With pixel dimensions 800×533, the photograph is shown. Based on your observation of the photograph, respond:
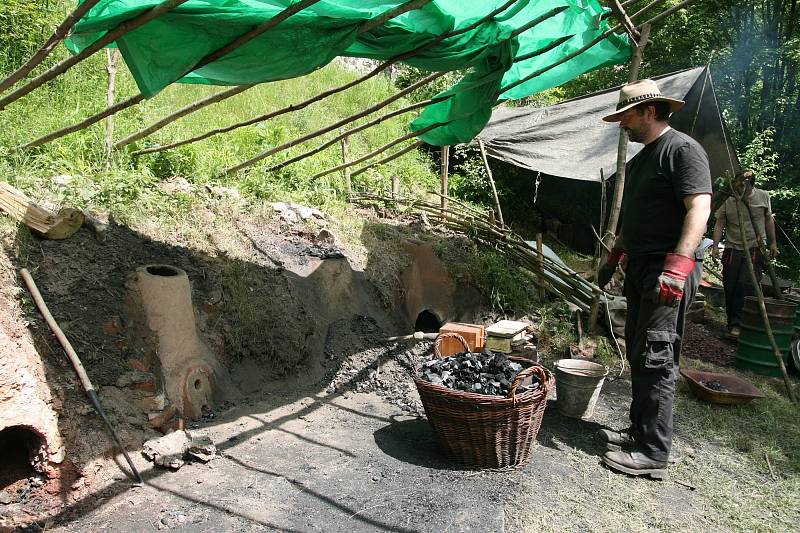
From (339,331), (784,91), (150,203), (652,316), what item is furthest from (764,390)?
(784,91)

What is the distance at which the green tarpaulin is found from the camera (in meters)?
3.35

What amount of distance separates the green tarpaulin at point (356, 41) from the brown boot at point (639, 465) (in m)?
3.09

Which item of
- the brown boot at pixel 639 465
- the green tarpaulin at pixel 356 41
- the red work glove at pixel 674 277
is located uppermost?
the green tarpaulin at pixel 356 41

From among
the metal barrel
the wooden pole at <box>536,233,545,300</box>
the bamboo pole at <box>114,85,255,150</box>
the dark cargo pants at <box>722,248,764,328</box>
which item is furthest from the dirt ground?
the dark cargo pants at <box>722,248,764,328</box>

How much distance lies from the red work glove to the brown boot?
3.41ft

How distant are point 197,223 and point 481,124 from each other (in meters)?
2.90

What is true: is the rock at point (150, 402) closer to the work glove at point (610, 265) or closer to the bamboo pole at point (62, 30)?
the bamboo pole at point (62, 30)

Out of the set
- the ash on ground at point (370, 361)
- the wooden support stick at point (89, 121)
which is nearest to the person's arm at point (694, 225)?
the ash on ground at point (370, 361)

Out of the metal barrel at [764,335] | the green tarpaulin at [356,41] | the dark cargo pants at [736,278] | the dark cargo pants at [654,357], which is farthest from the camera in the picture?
the dark cargo pants at [736,278]

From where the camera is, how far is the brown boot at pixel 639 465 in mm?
3752

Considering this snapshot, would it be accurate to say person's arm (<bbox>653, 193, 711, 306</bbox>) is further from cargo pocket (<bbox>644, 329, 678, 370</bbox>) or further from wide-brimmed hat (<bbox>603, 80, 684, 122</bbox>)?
wide-brimmed hat (<bbox>603, 80, 684, 122</bbox>)

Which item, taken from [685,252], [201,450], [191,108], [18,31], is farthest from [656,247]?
[18,31]

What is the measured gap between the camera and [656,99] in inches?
145

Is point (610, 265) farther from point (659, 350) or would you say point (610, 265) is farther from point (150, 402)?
point (150, 402)
